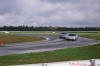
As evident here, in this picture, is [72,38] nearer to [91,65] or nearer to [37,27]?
[91,65]

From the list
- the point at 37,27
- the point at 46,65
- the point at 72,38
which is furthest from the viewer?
the point at 37,27

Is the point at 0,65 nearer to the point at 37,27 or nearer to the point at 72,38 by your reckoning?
the point at 72,38

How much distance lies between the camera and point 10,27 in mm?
112750

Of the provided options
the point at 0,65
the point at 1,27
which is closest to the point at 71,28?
the point at 1,27

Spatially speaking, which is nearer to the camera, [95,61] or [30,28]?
[95,61]

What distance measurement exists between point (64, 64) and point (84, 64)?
0.63 metres

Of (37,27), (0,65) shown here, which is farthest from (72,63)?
(37,27)

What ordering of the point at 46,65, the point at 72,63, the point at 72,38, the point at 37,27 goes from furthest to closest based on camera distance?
the point at 37,27 → the point at 72,38 → the point at 72,63 → the point at 46,65

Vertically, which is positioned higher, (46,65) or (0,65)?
(46,65)

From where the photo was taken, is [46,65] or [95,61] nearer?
[46,65]

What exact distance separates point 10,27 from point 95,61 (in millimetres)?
112094

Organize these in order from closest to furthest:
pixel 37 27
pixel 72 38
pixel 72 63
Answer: pixel 72 63 → pixel 72 38 → pixel 37 27

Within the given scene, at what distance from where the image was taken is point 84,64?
458 cm

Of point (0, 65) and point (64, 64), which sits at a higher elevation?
point (64, 64)
